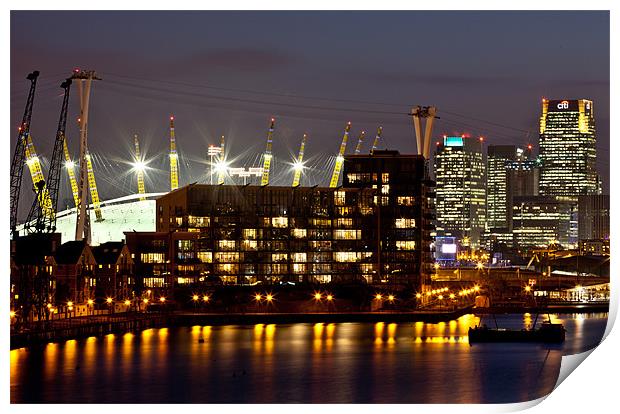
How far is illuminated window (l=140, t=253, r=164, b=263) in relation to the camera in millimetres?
54250

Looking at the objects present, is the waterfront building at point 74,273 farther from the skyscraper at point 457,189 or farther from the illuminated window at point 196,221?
the skyscraper at point 457,189

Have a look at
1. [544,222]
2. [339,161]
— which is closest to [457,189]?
[544,222]

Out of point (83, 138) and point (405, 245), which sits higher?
point (83, 138)

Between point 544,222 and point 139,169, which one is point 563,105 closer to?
point 544,222

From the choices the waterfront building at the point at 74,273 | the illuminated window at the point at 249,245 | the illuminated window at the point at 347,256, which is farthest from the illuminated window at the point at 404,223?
the waterfront building at the point at 74,273

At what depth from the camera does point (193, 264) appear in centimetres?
5697

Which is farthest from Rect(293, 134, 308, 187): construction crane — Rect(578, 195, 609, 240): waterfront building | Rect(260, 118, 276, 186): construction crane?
Rect(578, 195, 609, 240): waterfront building

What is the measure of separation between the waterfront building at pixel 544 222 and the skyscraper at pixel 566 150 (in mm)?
3335

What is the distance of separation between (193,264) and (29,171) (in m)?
11.4

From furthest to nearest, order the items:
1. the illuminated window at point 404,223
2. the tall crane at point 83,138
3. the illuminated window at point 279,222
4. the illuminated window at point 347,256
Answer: the illuminated window at point 404,223 → the illuminated window at point 347,256 → the illuminated window at point 279,222 → the tall crane at point 83,138

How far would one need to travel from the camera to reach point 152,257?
179 ft

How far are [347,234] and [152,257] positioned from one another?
11750 millimetres

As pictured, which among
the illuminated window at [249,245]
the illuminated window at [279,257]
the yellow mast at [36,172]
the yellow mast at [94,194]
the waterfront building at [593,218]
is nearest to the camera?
the yellow mast at [36,172]

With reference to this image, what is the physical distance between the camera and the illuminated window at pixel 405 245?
208 feet
